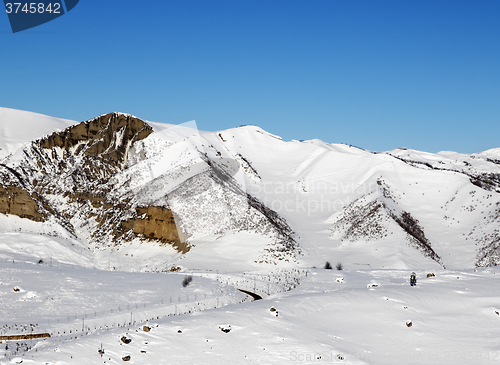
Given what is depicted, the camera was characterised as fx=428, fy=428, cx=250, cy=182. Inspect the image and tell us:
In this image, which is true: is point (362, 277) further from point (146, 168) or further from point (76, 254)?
point (146, 168)

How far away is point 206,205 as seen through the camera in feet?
159

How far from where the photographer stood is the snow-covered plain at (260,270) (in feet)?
46.3

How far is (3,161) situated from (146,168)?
1656 centimetres

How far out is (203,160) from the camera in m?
56.7

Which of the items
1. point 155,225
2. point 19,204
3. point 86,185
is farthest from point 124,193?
point 19,204

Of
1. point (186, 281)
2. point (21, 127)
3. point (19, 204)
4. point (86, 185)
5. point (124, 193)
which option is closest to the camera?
point (186, 281)

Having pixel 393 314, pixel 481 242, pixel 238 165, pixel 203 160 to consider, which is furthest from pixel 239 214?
pixel 393 314

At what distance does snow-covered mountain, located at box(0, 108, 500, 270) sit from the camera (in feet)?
139

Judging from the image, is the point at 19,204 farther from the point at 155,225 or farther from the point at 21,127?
the point at 21,127

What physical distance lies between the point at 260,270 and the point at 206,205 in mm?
14745

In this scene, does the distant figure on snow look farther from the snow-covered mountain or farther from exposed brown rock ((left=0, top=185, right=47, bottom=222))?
exposed brown rock ((left=0, top=185, right=47, bottom=222))

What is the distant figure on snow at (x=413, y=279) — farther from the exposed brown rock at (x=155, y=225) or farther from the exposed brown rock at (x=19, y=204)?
the exposed brown rock at (x=19, y=204)

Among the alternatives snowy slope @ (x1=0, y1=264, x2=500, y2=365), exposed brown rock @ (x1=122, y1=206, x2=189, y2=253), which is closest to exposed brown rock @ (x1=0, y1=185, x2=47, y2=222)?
exposed brown rock @ (x1=122, y1=206, x2=189, y2=253)

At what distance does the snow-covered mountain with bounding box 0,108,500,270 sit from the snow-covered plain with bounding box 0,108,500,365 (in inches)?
11.3
